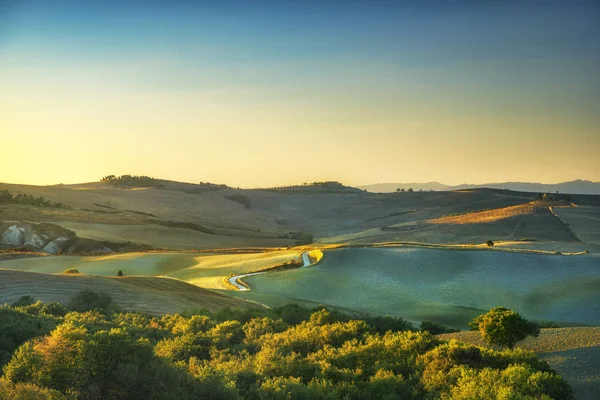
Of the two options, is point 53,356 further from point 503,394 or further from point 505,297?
point 505,297

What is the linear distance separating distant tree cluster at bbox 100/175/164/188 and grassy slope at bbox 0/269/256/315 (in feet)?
458

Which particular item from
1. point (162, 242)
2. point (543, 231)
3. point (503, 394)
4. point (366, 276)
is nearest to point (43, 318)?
point (503, 394)

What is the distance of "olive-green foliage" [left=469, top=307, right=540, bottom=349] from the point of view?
1717 cm

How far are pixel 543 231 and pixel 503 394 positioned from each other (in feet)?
216

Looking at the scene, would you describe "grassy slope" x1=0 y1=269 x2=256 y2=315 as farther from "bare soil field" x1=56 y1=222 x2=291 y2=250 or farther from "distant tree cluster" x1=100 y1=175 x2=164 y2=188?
"distant tree cluster" x1=100 y1=175 x2=164 y2=188

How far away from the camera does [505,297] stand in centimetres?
3622

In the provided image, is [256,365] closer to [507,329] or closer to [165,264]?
[507,329]

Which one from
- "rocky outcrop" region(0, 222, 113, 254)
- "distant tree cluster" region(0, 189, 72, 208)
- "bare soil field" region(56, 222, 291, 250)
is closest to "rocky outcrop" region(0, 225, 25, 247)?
"rocky outcrop" region(0, 222, 113, 254)

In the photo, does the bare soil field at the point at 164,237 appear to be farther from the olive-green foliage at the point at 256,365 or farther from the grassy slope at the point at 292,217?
the olive-green foliage at the point at 256,365

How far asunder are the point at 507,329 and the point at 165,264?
132 feet

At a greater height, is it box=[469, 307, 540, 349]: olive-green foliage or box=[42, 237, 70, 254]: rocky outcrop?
box=[469, 307, 540, 349]: olive-green foliage

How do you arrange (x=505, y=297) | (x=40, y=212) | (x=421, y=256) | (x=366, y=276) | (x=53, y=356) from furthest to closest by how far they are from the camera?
(x=40, y=212) < (x=421, y=256) < (x=366, y=276) < (x=505, y=297) < (x=53, y=356)

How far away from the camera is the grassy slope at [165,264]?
47281mm

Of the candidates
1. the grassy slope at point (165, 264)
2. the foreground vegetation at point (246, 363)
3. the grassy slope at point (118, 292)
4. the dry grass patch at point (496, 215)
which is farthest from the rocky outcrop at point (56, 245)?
the dry grass patch at point (496, 215)
